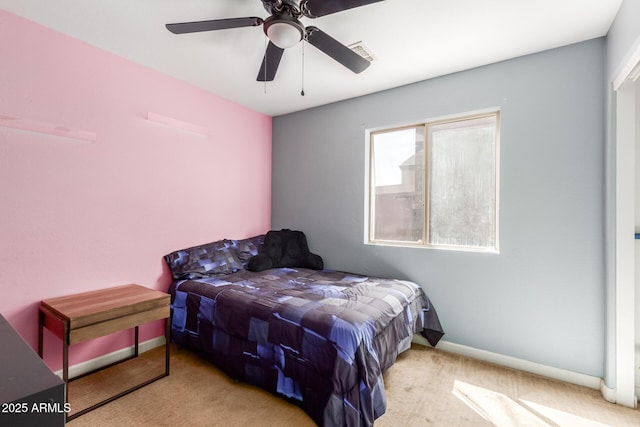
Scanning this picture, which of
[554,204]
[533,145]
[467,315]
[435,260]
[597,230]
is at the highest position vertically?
[533,145]

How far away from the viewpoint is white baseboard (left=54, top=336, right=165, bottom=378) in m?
2.16

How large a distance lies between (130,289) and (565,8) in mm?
3610

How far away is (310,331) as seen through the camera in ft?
5.73

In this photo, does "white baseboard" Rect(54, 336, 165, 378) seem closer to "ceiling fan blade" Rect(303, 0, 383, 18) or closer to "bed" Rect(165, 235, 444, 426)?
"bed" Rect(165, 235, 444, 426)

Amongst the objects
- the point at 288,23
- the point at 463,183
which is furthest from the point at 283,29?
the point at 463,183

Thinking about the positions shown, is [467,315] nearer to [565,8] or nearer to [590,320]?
[590,320]

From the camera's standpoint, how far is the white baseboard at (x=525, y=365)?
2.09 m

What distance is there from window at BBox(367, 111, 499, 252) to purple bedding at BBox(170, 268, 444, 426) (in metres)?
0.61

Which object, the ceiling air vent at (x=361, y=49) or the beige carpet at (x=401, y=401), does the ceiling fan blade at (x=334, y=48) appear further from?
the beige carpet at (x=401, y=401)

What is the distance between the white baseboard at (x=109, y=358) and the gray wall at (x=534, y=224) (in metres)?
2.28

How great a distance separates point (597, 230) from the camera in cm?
206

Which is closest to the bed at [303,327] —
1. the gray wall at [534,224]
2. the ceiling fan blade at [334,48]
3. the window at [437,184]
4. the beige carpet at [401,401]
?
the beige carpet at [401,401]

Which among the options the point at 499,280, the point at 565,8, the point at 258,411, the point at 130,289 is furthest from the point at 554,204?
the point at 130,289

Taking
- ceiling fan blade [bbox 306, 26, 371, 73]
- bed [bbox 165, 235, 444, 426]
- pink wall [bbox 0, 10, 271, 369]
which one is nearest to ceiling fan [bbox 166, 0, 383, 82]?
ceiling fan blade [bbox 306, 26, 371, 73]
